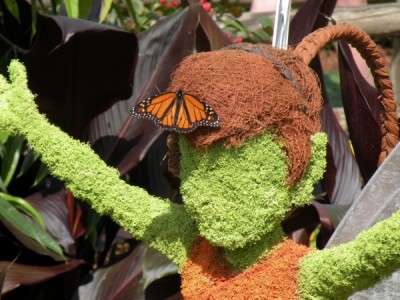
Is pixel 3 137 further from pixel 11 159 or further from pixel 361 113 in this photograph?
pixel 361 113

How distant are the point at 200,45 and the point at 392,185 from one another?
955mm

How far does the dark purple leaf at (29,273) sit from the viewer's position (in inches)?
87.2

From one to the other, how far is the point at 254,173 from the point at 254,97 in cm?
13

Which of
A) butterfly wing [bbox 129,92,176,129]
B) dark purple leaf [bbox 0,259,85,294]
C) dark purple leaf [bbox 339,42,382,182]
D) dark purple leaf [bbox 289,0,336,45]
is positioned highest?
butterfly wing [bbox 129,92,176,129]

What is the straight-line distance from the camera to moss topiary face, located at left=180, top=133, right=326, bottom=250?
4.83 feet

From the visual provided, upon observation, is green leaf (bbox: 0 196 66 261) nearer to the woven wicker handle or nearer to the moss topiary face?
the moss topiary face

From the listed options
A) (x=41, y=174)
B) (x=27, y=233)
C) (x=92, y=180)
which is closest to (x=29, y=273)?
(x=27, y=233)

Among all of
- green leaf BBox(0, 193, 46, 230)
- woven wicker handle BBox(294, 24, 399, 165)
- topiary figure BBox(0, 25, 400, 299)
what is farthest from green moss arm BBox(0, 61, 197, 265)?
green leaf BBox(0, 193, 46, 230)

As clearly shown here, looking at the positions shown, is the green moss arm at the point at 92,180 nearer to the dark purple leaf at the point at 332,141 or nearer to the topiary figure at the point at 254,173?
the topiary figure at the point at 254,173

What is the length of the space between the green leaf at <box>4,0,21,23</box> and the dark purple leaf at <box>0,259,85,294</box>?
789 millimetres

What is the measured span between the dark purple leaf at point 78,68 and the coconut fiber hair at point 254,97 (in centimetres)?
80

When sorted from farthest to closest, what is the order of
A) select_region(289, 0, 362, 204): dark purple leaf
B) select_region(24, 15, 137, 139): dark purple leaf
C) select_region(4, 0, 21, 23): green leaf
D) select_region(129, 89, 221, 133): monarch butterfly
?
select_region(4, 0, 21, 23): green leaf < select_region(289, 0, 362, 204): dark purple leaf < select_region(24, 15, 137, 139): dark purple leaf < select_region(129, 89, 221, 133): monarch butterfly

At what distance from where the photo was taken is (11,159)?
2502mm

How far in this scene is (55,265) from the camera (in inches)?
94.6
